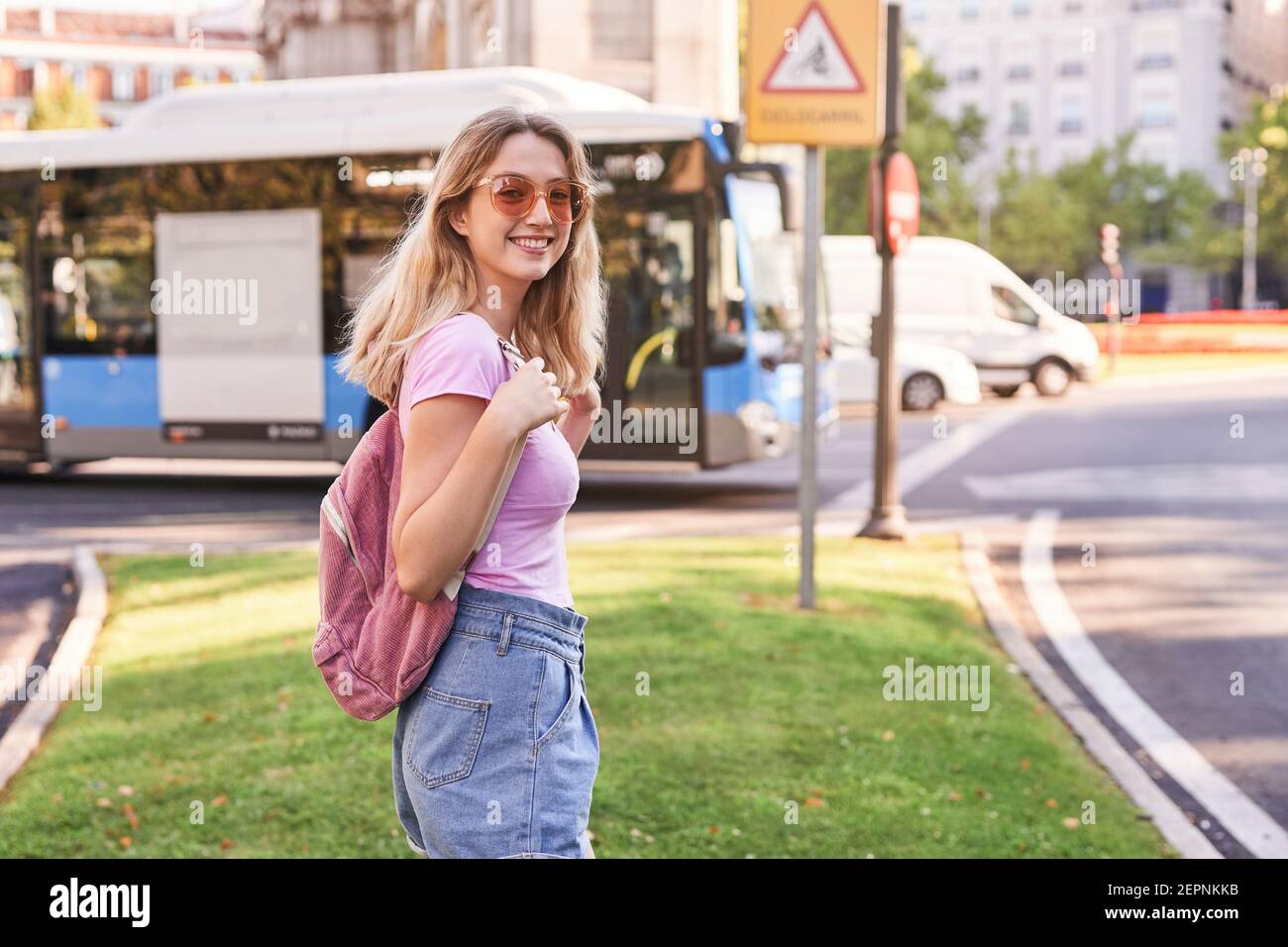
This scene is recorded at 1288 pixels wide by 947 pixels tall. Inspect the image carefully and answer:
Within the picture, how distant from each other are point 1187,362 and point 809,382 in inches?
1236

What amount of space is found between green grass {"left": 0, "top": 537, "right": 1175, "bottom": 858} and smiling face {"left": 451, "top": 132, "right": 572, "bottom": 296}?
2697 millimetres

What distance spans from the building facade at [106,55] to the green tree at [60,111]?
18198 millimetres

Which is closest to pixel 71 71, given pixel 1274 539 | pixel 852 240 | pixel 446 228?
pixel 852 240

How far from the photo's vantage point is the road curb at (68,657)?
605 cm

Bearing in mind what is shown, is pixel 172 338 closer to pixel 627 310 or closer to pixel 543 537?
pixel 627 310

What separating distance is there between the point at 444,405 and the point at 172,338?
1394cm

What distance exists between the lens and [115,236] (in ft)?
52.3

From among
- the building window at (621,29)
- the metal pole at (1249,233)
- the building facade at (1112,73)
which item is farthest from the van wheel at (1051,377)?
the building facade at (1112,73)

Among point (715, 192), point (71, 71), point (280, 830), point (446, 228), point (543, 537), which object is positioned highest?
point (71, 71)

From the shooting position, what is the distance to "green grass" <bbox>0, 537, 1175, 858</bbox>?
5.03m

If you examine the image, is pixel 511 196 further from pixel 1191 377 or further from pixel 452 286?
pixel 1191 377

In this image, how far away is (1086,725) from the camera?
6.68m

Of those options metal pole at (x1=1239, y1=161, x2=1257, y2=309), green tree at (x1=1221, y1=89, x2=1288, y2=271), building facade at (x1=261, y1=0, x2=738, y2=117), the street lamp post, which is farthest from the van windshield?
green tree at (x1=1221, y1=89, x2=1288, y2=271)

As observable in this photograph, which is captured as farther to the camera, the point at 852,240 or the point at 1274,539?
the point at 852,240
